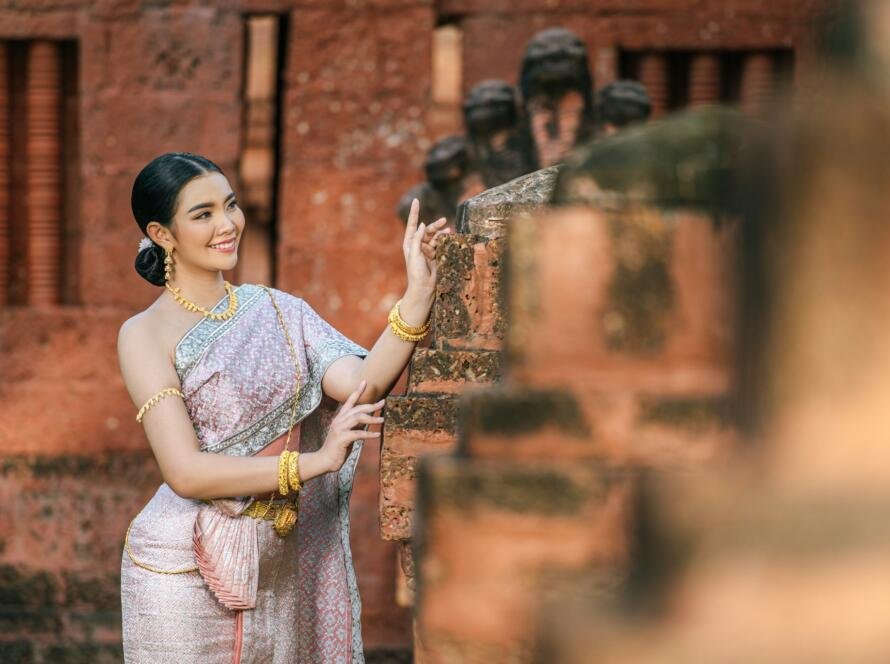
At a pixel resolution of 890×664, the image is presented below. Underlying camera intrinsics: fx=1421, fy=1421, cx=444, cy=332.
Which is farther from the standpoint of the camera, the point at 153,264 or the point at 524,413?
the point at 153,264

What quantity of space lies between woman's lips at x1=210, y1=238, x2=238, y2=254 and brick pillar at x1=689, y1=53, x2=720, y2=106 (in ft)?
10.2

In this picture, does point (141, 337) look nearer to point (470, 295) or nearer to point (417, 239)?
point (417, 239)

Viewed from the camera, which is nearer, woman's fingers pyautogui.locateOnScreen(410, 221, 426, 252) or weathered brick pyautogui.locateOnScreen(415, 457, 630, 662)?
weathered brick pyautogui.locateOnScreen(415, 457, 630, 662)

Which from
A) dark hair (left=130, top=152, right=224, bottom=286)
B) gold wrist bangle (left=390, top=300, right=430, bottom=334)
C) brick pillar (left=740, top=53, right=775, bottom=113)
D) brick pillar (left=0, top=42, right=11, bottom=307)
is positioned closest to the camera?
gold wrist bangle (left=390, top=300, right=430, bottom=334)

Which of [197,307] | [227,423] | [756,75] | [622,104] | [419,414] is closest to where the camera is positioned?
[419,414]

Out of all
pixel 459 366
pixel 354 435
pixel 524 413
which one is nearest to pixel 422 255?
pixel 459 366

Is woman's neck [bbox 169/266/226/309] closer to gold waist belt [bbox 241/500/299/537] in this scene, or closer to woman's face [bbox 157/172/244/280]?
woman's face [bbox 157/172/244/280]

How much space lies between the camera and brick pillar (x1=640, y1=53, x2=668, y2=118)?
592 centimetres

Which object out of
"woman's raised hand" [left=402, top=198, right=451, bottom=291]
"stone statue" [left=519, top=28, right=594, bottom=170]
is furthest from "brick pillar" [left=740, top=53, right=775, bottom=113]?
"woman's raised hand" [left=402, top=198, right=451, bottom=291]

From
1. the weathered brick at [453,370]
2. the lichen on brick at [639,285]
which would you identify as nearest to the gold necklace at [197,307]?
the weathered brick at [453,370]

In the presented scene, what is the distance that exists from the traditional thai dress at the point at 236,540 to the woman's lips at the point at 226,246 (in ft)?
0.46

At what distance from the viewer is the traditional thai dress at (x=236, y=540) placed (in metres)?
3.17

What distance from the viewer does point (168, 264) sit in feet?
10.8

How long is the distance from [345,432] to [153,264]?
670 millimetres
